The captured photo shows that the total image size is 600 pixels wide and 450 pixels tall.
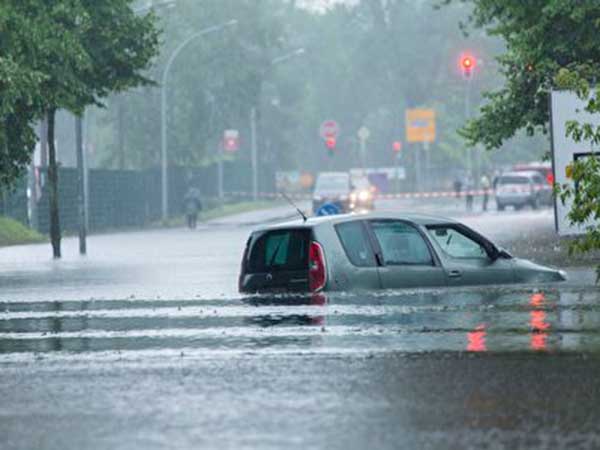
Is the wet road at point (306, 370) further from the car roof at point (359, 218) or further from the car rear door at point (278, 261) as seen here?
the car roof at point (359, 218)

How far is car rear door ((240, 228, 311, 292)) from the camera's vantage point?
18.5 metres

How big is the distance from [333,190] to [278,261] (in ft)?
162

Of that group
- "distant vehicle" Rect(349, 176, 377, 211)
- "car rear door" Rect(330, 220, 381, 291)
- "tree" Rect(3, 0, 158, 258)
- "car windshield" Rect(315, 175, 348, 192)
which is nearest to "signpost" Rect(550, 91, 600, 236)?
"tree" Rect(3, 0, 158, 258)

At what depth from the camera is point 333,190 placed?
6838 cm

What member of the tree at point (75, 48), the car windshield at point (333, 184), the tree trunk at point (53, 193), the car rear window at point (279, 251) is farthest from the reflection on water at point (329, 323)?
the car windshield at point (333, 184)

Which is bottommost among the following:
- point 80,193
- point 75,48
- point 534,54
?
point 80,193

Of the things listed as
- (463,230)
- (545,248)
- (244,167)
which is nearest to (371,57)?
(244,167)

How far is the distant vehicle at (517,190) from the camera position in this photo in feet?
247

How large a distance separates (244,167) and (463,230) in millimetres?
81233

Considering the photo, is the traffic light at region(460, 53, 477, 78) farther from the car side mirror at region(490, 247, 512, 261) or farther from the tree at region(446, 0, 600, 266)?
the car side mirror at region(490, 247, 512, 261)

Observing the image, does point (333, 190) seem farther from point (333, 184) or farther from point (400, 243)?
point (400, 243)

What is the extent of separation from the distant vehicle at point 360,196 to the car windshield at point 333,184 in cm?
43

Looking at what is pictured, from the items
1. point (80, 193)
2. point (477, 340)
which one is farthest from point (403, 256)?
point (80, 193)

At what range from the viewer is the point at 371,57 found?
134m
